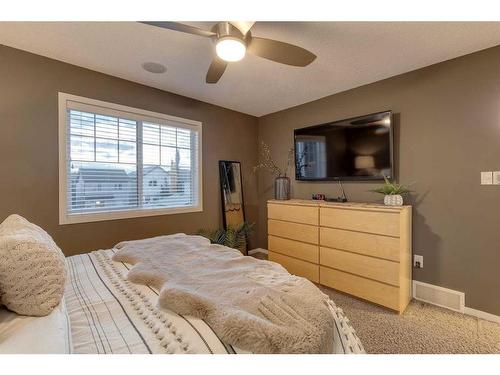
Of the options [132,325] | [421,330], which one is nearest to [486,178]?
[421,330]

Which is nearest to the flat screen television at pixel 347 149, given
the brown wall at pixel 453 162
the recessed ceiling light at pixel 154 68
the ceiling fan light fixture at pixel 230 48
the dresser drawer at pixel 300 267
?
the brown wall at pixel 453 162

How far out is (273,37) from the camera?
70.6 inches

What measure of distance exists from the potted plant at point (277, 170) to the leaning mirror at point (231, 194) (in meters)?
0.39

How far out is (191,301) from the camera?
0.88m

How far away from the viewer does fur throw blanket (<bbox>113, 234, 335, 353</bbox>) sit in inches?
28.8

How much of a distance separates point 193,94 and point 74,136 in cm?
Answer: 137

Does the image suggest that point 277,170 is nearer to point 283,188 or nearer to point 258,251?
point 283,188

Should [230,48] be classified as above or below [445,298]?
above

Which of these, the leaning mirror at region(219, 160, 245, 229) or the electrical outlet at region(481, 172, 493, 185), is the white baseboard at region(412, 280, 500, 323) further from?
the leaning mirror at region(219, 160, 245, 229)

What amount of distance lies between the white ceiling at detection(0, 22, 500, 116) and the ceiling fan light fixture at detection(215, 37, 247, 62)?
0.30 metres

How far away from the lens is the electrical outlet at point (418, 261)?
2.26m

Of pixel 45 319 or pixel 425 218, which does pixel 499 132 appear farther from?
pixel 45 319

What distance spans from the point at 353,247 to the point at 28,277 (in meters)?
2.32

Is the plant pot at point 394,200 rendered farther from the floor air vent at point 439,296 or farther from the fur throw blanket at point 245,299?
the fur throw blanket at point 245,299
